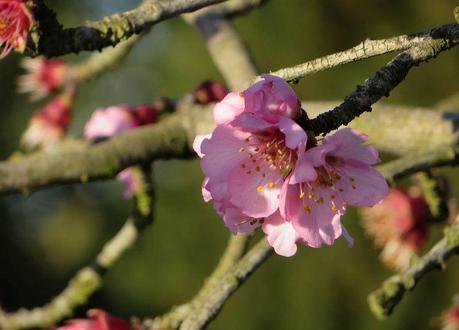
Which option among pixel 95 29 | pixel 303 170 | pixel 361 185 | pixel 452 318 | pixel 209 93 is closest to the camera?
pixel 303 170

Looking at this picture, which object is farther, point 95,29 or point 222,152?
point 95,29

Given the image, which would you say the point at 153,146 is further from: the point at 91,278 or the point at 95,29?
the point at 95,29

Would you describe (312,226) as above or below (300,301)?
above

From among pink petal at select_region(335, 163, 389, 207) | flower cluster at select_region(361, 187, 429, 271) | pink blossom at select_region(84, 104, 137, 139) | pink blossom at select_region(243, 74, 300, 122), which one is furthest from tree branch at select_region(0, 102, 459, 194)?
pink blossom at select_region(243, 74, 300, 122)

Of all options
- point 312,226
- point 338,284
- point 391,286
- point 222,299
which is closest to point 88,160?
point 222,299

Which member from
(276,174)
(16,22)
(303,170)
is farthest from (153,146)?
→ (303,170)

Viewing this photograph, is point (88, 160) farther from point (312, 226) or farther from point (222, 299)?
point (312, 226)

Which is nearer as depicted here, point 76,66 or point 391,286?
point 391,286

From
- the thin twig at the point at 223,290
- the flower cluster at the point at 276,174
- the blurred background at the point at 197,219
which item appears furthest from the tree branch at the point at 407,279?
the blurred background at the point at 197,219

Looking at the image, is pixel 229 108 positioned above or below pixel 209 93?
above
